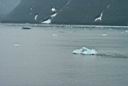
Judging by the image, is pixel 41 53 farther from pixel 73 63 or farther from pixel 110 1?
pixel 110 1

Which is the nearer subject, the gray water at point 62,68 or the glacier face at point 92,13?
the gray water at point 62,68

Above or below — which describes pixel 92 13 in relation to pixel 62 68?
below

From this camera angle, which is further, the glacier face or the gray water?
the glacier face

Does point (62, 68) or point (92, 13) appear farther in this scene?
point (92, 13)

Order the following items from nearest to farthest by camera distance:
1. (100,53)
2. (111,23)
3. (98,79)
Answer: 1. (98,79)
2. (100,53)
3. (111,23)

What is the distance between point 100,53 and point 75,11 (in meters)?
134

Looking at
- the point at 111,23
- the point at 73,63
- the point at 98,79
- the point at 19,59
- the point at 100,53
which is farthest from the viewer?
the point at 111,23

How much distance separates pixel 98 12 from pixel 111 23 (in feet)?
35.0

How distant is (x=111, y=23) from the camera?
175 meters

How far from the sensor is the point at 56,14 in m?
195

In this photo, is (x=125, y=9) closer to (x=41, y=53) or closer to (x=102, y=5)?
(x=102, y=5)

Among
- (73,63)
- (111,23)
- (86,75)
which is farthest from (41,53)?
(111,23)

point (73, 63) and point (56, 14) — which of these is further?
point (56, 14)

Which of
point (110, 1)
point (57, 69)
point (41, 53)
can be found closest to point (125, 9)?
point (110, 1)
